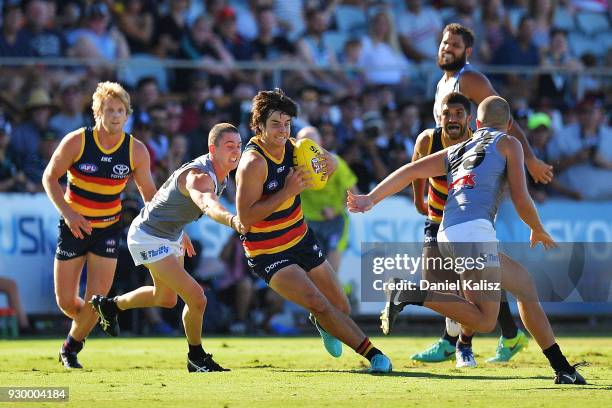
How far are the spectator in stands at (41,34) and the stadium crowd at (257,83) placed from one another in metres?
0.02

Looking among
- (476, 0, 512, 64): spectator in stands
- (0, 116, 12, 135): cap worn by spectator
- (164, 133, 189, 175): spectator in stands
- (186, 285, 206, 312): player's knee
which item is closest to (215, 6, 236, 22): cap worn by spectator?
(164, 133, 189, 175): spectator in stands

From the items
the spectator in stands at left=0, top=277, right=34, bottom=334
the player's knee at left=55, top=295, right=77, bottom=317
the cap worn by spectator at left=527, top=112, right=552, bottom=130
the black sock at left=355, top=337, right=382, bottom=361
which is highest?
the cap worn by spectator at left=527, top=112, right=552, bottom=130

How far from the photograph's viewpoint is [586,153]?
1812 centimetres

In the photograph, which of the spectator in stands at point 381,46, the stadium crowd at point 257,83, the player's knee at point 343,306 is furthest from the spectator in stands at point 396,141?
the player's knee at point 343,306

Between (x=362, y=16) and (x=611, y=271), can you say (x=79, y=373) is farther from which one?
(x=362, y=16)

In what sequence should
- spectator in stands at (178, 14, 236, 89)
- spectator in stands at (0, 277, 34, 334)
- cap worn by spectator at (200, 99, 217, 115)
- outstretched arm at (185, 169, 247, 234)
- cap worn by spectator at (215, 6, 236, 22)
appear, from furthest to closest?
cap worn by spectator at (215, 6, 236, 22) → spectator in stands at (178, 14, 236, 89) → cap worn by spectator at (200, 99, 217, 115) → spectator in stands at (0, 277, 34, 334) → outstretched arm at (185, 169, 247, 234)

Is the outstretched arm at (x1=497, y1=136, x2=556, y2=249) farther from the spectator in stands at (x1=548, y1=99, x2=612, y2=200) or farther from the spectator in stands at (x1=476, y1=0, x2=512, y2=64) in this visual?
the spectator in stands at (x1=476, y1=0, x2=512, y2=64)

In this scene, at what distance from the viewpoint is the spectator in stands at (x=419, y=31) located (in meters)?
20.6

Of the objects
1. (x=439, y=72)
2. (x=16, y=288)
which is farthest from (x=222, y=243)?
(x=439, y=72)

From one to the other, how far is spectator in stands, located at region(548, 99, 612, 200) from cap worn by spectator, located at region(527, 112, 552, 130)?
0.27 m

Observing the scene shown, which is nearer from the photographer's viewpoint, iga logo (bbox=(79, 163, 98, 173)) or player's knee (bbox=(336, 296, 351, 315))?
player's knee (bbox=(336, 296, 351, 315))

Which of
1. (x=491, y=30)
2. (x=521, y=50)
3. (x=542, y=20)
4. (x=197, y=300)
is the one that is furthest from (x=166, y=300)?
(x=542, y=20)

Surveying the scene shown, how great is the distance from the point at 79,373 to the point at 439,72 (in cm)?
932

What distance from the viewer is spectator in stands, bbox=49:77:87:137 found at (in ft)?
53.9
